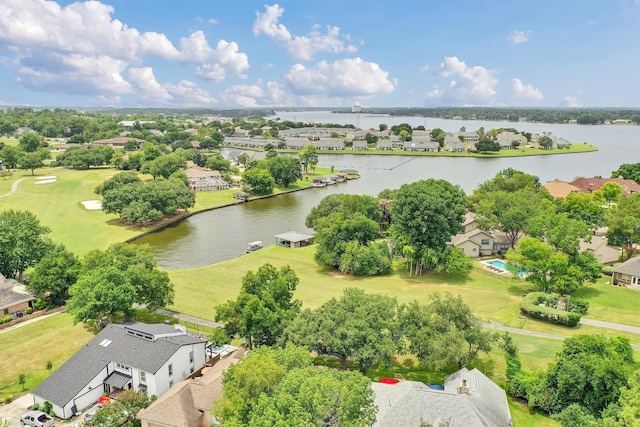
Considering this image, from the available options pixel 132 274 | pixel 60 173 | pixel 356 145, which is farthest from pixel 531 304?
pixel 356 145

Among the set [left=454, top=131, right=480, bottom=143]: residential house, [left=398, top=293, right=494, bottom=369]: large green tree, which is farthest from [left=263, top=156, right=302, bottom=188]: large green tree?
[left=454, top=131, right=480, bottom=143]: residential house

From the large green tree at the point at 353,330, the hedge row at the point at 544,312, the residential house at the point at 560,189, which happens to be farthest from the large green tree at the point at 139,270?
the residential house at the point at 560,189

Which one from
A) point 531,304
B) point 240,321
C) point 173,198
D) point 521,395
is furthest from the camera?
point 173,198

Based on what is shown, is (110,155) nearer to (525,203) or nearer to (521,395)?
(525,203)

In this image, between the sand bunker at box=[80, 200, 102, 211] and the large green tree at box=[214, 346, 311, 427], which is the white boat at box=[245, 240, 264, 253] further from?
the large green tree at box=[214, 346, 311, 427]

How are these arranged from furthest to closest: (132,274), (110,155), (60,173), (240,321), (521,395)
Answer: (110,155), (60,173), (132,274), (240,321), (521,395)

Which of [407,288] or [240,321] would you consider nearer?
[240,321]

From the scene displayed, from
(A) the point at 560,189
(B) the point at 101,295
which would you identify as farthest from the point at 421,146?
(B) the point at 101,295
